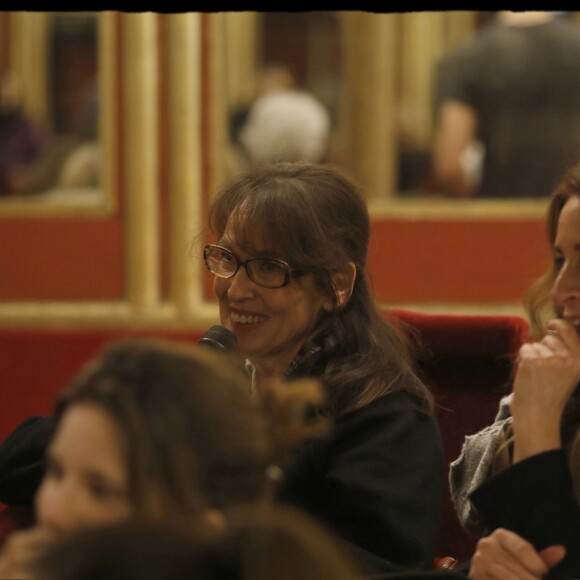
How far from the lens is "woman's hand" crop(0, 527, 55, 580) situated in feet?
3.46

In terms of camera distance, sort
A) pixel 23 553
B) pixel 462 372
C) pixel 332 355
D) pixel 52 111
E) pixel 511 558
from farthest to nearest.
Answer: pixel 52 111, pixel 462 372, pixel 332 355, pixel 511 558, pixel 23 553

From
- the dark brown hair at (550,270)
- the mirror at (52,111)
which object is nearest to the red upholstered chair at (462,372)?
the dark brown hair at (550,270)

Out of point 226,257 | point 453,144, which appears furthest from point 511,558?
point 453,144

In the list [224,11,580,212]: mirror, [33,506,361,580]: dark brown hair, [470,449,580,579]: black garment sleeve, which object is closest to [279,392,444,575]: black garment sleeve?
[470,449,580,579]: black garment sleeve

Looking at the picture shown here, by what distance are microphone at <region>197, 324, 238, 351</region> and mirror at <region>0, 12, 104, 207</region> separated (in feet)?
7.21

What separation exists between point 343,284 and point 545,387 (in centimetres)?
39

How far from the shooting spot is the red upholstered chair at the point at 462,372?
2262 millimetres

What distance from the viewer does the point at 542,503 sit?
1.61 meters

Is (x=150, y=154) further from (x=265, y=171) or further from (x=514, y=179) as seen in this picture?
(x=265, y=171)

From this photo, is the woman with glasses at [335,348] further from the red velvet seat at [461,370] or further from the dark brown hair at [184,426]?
the dark brown hair at [184,426]

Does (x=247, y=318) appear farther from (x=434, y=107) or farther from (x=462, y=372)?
(x=434, y=107)

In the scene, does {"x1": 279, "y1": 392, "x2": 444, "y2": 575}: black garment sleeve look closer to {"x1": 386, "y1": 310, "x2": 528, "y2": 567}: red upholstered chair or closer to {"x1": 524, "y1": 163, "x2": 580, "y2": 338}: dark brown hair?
{"x1": 524, "y1": 163, "x2": 580, "y2": 338}: dark brown hair

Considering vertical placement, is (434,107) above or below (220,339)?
above
